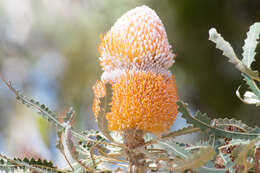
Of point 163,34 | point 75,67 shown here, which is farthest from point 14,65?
point 163,34

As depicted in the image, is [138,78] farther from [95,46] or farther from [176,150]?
[95,46]

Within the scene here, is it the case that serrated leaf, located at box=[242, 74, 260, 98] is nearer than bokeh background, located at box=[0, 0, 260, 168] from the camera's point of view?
Yes

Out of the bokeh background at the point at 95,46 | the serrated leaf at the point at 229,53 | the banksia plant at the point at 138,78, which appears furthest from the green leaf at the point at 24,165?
the bokeh background at the point at 95,46

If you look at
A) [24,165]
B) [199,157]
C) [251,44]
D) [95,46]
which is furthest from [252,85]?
[95,46]

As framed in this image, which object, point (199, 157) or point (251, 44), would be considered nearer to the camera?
point (199, 157)

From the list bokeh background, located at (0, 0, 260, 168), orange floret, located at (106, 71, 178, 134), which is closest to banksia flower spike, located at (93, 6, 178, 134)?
orange floret, located at (106, 71, 178, 134)

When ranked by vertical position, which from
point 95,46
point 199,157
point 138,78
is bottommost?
point 199,157

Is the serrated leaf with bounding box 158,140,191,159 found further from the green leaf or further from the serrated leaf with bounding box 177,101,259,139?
the green leaf

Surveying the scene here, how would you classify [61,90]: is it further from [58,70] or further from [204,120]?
[204,120]
